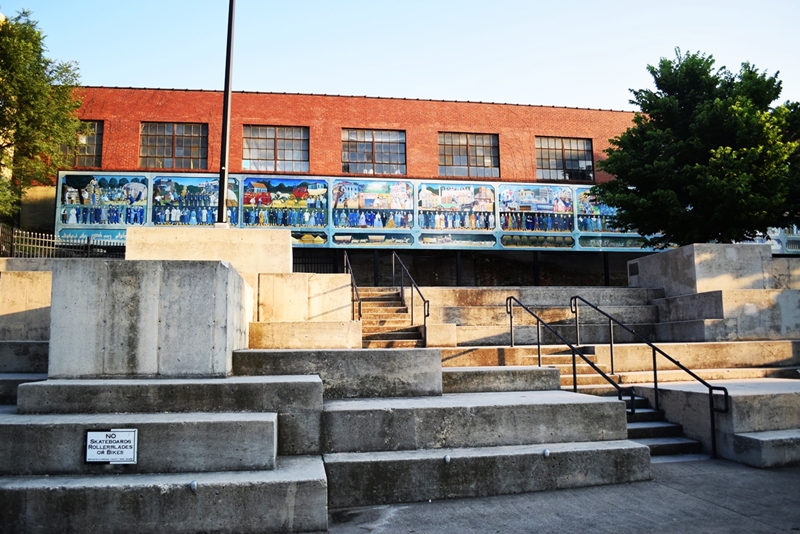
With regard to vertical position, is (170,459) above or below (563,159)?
below

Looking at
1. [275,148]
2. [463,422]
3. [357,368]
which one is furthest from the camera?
[275,148]

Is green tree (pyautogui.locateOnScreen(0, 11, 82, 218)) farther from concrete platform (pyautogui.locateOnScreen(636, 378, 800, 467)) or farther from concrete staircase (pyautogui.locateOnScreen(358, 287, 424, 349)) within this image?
concrete platform (pyautogui.locateOnScreen(636, 378, 800, 467))

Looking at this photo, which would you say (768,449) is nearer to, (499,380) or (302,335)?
(499,380)

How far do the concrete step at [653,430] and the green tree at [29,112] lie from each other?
2011 centimetres

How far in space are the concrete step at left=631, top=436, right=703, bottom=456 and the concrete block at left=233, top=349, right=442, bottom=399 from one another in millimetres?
2781

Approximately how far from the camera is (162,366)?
5.97 metres

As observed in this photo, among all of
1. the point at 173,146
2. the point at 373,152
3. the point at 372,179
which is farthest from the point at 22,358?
the point at 373,152

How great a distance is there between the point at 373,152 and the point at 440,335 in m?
14.6

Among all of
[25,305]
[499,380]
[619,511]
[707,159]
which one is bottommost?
[619,511]

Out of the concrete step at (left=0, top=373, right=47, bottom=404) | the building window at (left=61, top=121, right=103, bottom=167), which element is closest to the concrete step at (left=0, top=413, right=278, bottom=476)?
the concrete step at (left=0, top=373, right=47, bottom=404)

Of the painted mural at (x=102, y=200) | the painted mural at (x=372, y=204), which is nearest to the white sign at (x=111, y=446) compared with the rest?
the painted mural at (x=372, y=204)

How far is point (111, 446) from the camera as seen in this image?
4918 mm

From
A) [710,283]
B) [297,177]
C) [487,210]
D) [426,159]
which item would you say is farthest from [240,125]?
[710,283]

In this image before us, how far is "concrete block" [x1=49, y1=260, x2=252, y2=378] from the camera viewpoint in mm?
5859
